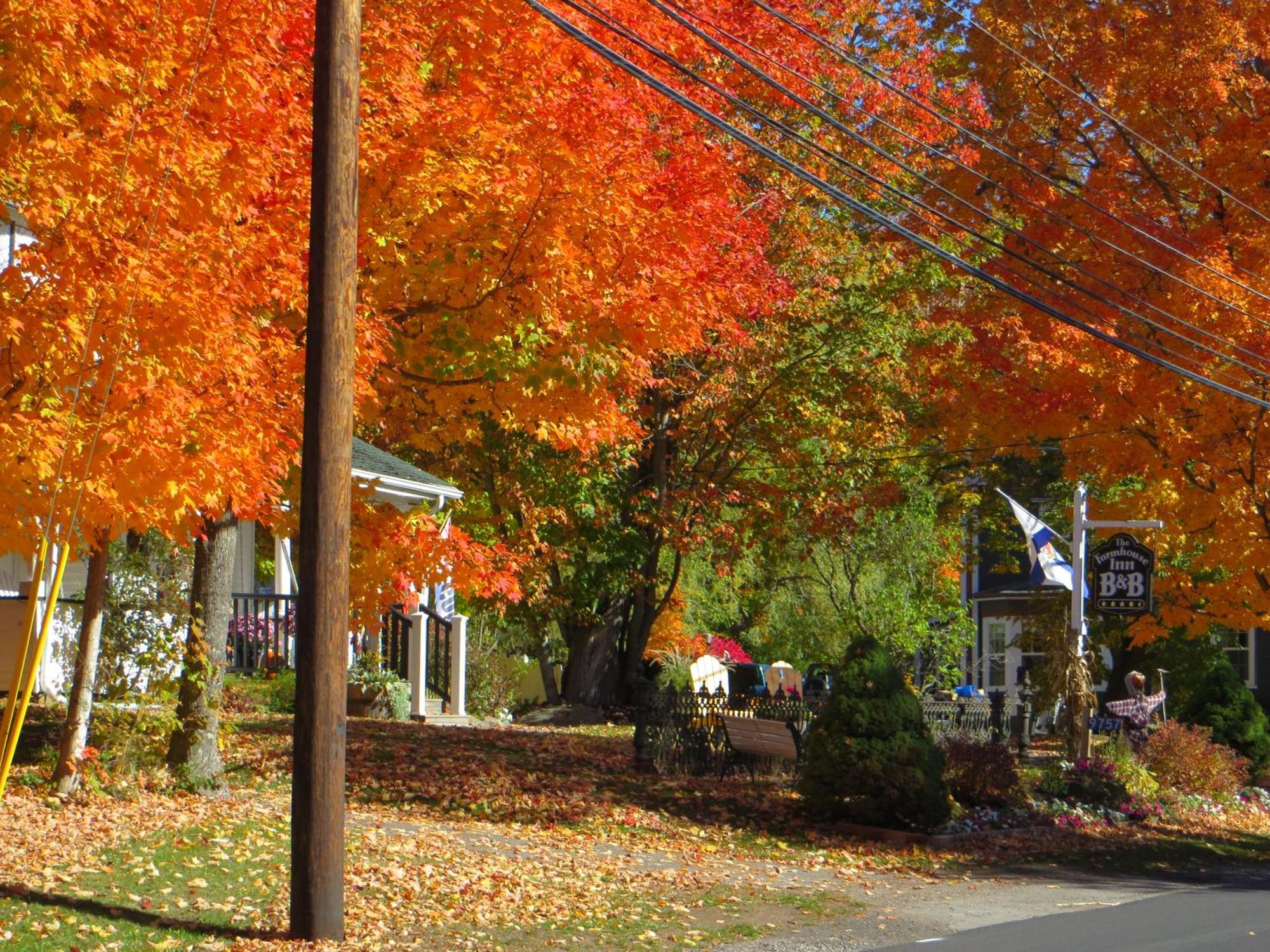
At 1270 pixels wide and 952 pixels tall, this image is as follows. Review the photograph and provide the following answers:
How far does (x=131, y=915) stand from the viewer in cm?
830

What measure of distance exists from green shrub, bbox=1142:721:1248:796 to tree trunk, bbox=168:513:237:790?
444 inches

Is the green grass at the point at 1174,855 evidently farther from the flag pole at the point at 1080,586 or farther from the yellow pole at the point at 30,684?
the yellow pole at the point at 30,684

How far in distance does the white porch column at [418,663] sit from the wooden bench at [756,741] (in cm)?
546

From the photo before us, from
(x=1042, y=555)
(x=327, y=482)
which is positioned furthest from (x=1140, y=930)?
(x=1042, y=555)

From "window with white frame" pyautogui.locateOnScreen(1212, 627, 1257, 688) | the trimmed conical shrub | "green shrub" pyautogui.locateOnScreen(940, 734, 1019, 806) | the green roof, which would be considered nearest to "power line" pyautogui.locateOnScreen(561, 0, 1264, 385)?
the trimmed conical shrub

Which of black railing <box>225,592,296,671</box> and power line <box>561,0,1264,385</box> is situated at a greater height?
power line <box>561,0,1264,385</box>

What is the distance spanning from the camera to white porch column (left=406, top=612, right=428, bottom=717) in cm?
2011

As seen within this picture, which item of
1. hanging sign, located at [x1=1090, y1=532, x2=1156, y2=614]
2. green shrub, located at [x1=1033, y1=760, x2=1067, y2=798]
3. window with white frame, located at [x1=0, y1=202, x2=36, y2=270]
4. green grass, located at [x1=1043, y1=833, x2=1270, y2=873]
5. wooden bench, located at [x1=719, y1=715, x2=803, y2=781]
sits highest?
window with white frame, located at [x1=0, y1=202, x2=36, y2=270]

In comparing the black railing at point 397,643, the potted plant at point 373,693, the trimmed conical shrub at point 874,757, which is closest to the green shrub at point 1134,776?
the trimmed conical shrub at point 874,757

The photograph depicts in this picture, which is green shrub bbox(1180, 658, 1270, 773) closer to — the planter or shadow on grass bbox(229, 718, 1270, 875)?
shadow on grass bbox(229, 718, 1270, 875)

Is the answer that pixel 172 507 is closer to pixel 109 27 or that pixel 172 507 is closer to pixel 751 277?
pixel 109 27

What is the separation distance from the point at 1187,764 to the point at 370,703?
1086 cm

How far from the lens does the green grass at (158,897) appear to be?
785 cm

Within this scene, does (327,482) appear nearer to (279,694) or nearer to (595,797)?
(595,797)
